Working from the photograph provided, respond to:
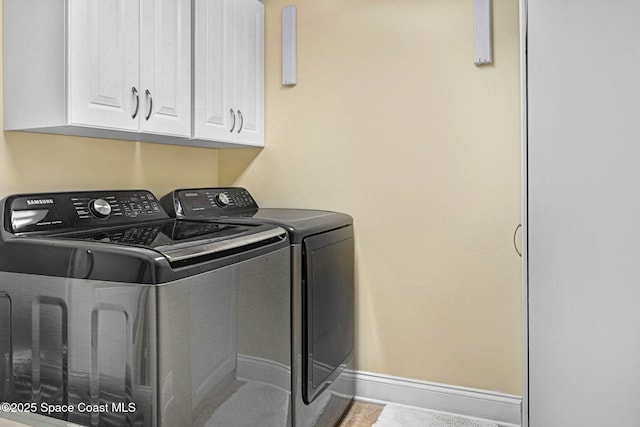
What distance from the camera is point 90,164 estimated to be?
6.64 ft

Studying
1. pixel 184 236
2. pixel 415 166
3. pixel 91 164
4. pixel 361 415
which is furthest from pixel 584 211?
pixel 91 164

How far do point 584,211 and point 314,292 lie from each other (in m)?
1.05

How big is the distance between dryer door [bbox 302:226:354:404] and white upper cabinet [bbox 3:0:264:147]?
0.73m

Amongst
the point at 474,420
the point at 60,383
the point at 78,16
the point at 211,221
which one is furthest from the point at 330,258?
the point at 78,16

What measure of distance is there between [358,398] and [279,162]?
134cm

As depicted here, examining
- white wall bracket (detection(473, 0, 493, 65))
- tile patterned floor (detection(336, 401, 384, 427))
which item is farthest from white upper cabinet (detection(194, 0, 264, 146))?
tile patterned floor (detection(336, 401, 384, 427))

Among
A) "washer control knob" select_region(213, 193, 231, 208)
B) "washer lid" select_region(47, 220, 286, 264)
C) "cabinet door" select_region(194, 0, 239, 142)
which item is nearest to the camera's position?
"washer lid" select_region(47, 220, 286, 264)

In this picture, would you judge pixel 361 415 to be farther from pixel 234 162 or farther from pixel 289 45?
pixel 289 45

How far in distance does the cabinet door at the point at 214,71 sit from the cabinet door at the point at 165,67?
53mm

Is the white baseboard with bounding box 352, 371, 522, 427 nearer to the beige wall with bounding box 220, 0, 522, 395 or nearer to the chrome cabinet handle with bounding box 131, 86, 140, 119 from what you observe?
the beige wall with bounding box 220, 0, 522, 395

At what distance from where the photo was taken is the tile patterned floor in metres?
2.35

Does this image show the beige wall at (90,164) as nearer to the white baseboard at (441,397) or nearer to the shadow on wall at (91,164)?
the shadow on wall at (91,164)

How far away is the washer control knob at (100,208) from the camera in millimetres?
1783

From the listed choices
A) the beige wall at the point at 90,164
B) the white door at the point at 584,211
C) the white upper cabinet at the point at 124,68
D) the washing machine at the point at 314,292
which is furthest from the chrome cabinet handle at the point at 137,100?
the white door at the point at 584,211
